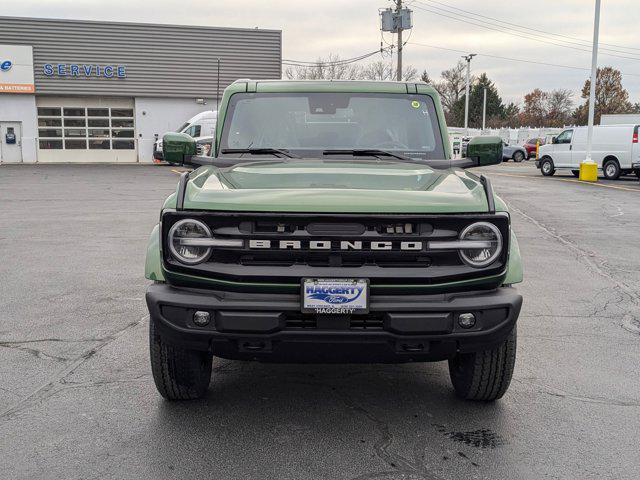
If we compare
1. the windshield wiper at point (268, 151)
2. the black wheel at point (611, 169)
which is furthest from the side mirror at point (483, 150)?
the black wheel at point (611, 169)

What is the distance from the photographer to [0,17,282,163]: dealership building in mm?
34781

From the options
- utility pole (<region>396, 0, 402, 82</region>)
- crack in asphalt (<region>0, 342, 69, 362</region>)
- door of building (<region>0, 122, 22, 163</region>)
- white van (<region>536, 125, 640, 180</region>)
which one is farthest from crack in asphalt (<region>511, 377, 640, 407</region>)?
door of building (<region>0, 122, 22, 163</region>)

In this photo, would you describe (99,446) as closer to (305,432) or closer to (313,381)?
(305,432)

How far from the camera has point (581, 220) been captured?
1366 centimetres

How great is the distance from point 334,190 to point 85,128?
35639 millimetres

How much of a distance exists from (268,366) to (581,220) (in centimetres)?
1054

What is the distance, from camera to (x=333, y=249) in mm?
3355

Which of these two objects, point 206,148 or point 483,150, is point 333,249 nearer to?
point 483,150

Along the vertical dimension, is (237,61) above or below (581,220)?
above

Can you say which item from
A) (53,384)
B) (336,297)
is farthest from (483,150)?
(53,384)

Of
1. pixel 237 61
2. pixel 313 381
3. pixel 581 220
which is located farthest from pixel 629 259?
pixel 237 61

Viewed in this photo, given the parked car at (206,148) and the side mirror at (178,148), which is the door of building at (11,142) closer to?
the parked car at (206,148)

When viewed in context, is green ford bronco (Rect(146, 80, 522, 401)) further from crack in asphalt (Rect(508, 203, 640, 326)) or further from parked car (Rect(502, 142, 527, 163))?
parked car (Rect(502, 142, 527, 163))

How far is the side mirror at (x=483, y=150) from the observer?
4.75 metres
